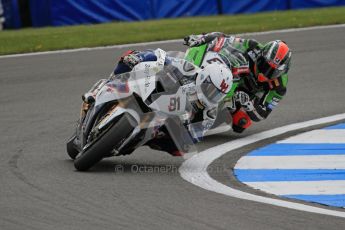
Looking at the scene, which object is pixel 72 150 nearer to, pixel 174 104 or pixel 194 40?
pixel 174 104

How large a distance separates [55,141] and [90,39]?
862cm

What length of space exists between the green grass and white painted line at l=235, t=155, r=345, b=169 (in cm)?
870

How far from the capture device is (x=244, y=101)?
380 inches

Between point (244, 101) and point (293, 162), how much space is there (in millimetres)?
1662

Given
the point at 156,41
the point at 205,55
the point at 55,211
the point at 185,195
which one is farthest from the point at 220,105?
the point at 156,41

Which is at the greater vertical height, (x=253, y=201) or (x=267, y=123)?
(x=253, y=201)

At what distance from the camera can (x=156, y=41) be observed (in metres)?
17.0

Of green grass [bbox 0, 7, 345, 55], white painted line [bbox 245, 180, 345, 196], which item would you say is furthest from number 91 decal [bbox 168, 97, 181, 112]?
green grass [bbox 0, 7, 345, 55]

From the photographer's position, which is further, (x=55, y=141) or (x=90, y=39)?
(x=90, y=39)

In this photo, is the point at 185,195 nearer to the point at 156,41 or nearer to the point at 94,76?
the point at 94,76

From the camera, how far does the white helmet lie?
791 cm

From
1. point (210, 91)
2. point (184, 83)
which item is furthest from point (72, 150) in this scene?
point (210, 91)

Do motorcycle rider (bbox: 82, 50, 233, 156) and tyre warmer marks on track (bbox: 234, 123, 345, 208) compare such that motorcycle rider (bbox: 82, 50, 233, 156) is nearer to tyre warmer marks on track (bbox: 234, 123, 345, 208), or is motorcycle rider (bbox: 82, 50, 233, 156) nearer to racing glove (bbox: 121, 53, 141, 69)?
racing glove (bbox: 121, 53, 141, 69)

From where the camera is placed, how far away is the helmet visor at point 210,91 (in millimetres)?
7934
